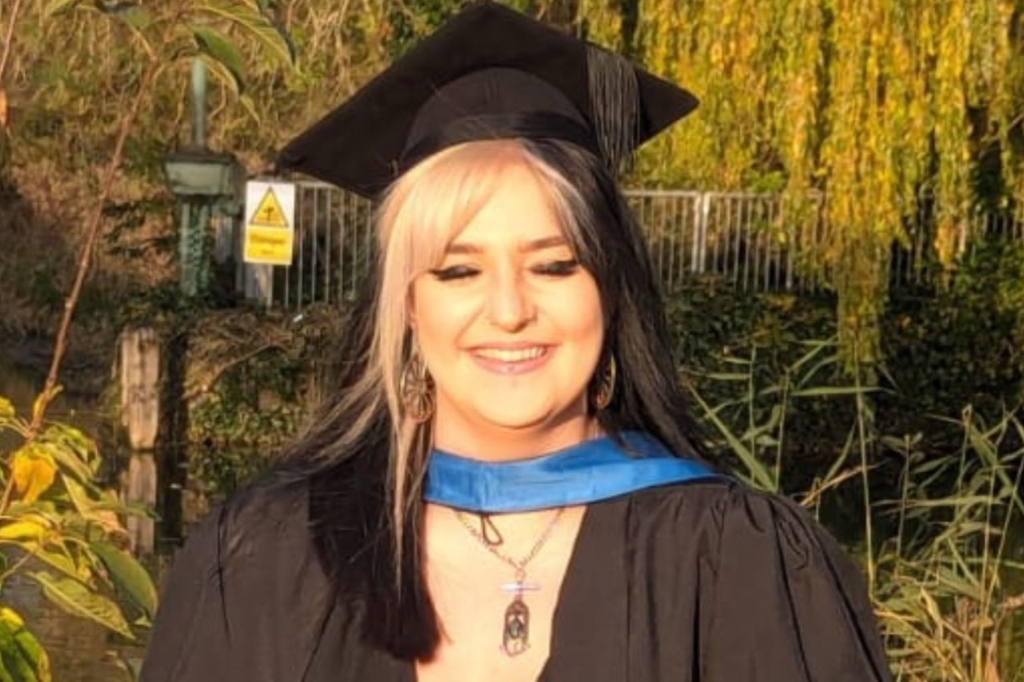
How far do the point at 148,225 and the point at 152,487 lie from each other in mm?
4721

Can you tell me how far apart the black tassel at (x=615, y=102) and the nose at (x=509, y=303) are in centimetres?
24

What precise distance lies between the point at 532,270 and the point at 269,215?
11620 millimetres

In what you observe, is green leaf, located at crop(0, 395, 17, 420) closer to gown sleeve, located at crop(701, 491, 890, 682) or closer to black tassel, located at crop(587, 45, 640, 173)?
black tassel, located at crop(587, 45, 640, 173)

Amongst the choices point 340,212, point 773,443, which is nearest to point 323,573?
point 773,443

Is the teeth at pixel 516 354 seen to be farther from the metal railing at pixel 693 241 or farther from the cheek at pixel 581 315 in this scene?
the metal railing at pixel 693 241

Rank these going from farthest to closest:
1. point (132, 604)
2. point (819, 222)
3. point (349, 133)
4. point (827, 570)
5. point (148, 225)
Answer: point (148, 225)
point (819, 222)
point (132, 604)
point (349, 133)
point (827, 570)

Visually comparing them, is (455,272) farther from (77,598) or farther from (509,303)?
(77,598)

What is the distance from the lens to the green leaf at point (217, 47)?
2896 millimetres

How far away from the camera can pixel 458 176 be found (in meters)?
2.26

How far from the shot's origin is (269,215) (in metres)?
13.7

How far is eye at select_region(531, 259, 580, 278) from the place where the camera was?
87.4 inches

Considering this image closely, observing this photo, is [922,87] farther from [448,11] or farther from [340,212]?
[340,212]

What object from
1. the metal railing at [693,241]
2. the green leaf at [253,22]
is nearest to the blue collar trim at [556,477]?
the green leaf at [253,22]

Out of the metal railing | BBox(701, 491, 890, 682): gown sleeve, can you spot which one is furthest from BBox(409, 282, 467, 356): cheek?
the metal railing
